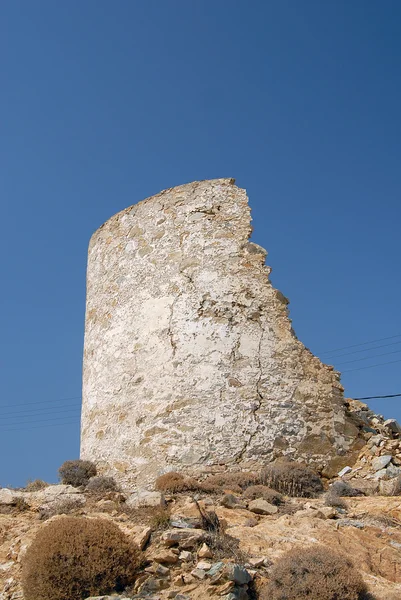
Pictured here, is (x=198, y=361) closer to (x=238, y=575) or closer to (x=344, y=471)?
(x=344, y=471)

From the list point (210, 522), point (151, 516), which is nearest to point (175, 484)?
point (151, 516)

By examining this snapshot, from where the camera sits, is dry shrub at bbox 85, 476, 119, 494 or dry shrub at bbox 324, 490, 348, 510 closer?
dry shrub at bbox 324, 490, 348, 510

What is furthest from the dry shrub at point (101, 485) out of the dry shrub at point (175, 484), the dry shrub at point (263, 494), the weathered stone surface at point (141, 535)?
the weathered stone surface at point (141, 535)

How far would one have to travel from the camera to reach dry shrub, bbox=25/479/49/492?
1120 cm

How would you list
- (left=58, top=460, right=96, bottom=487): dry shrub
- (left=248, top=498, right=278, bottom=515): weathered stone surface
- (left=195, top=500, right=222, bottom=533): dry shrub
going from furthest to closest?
(left=58, top=460, right=96, bottom=487): dry shrub, (left=248, top=498, right=278, bottom=515): weathered stone surface, (left=195, top=500, right=222, bottom=533): dry shrub

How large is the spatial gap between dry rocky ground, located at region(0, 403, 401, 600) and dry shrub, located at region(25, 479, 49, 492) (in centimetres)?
53

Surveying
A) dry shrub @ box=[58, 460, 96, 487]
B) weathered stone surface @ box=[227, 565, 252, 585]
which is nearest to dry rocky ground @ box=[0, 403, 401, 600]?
weathered stone surface @ box=[227, 565, 252, 585]

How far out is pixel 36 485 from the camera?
11414 mm

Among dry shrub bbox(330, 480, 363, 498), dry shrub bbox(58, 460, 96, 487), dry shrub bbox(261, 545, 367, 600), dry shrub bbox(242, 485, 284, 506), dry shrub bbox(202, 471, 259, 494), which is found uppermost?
dry shrub bbox(58, 460, 96, 487)

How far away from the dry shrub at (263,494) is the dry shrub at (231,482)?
15.1 inches

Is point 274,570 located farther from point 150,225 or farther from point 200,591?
point 150,225

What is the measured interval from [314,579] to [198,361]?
5.75 meters

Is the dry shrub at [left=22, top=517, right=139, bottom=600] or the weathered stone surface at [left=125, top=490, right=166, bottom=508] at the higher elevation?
the weathered stone surface at [left=125, top=490, right=166, bottom=508]

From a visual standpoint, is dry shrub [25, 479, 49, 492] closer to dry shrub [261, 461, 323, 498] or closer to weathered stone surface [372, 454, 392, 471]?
dry shrub [261, 461, 323, 498]
